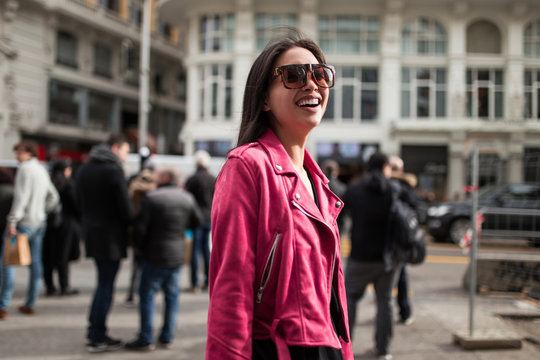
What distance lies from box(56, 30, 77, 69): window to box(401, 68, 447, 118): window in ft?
63.7

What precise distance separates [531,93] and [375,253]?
2426cm

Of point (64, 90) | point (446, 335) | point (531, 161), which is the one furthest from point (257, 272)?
point (64, 90)

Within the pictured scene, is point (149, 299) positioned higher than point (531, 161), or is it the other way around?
point (531, 161)

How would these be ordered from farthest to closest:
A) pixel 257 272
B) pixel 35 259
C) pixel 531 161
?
pixel 35 259 < pixel 531 161 < pixel 257 272

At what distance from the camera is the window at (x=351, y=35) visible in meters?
26.2

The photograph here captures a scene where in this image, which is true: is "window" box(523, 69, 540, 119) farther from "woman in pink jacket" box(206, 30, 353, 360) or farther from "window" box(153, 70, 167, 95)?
"woman in pink jacket" box(206, 30, 353, 360)

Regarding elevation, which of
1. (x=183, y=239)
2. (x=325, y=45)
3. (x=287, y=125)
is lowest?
(x=183, y=239)

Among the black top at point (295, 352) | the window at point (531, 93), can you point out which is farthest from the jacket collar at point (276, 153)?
the window at point (531, 93)

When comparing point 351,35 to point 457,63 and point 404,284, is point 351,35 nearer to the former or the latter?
point 457,63

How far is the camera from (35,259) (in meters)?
6.05

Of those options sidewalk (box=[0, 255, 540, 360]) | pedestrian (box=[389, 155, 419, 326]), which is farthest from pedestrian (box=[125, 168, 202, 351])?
pedestrian (box=[389, 155, 419, 326])

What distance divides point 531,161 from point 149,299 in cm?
393

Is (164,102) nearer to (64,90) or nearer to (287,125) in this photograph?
(64,90)

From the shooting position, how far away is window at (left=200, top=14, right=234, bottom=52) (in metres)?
26.6
